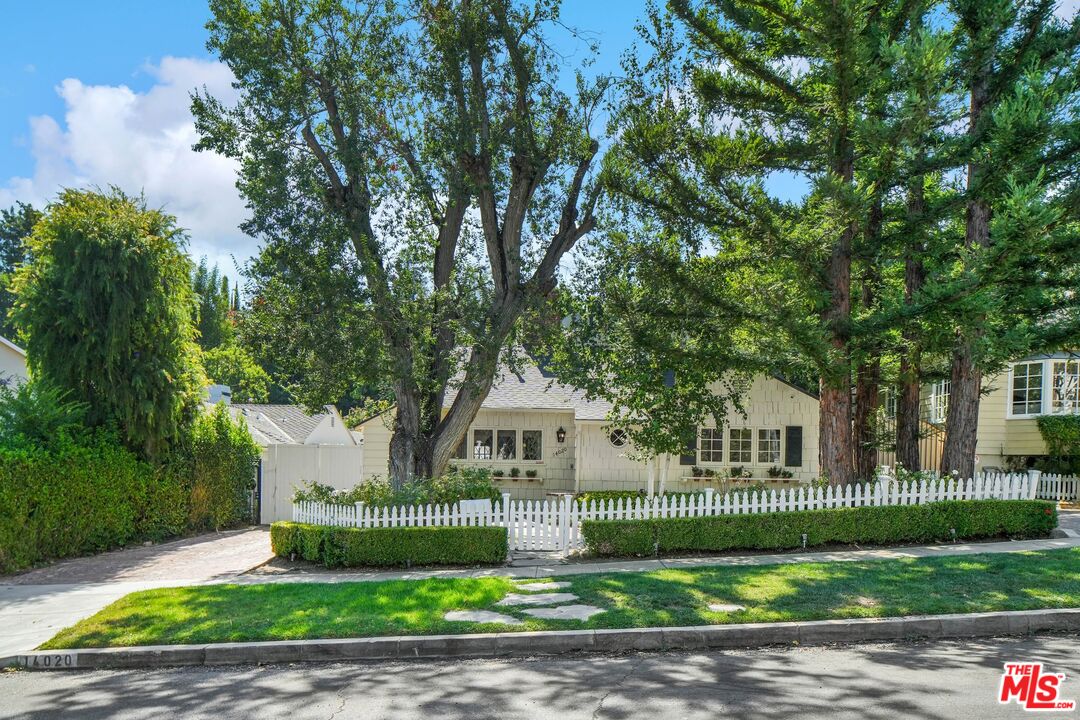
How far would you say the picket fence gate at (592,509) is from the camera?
13359 mm

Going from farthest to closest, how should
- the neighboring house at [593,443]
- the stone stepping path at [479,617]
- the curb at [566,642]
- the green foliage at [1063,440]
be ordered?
the neighboring house at [593,443] → the green foliage at [1063,440] → the stone stepping path at [479,617] → the curb at [566,642]

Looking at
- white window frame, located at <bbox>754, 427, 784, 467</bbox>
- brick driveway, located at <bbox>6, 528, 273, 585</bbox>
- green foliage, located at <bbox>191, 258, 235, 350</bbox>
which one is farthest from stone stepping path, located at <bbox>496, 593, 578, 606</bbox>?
green foliage, located at <bbox>191, 258, 235, 350</bbox>

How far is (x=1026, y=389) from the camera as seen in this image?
2295 centimetres

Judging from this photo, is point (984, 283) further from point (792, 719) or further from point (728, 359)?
point (792, 719)

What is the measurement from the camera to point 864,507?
1318cm

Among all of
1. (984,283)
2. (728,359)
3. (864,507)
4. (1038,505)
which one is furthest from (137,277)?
(1038,505)

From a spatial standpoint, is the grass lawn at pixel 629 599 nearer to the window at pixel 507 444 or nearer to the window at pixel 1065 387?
the window at pixel 507 444

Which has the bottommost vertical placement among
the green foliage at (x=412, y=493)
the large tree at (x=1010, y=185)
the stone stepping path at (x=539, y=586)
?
the stone stepping path at (x=539, y=586)

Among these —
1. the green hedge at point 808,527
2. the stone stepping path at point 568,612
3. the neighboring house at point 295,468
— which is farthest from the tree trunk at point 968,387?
the neighboring house at point 295,468

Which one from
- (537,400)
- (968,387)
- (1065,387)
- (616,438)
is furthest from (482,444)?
(1065,387)

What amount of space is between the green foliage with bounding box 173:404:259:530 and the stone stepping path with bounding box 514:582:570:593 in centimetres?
1038

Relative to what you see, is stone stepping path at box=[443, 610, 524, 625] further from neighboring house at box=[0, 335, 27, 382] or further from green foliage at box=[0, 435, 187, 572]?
neighboring house at box=[0, 335, 27, 382]

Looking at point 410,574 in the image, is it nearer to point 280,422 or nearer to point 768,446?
point 768,446

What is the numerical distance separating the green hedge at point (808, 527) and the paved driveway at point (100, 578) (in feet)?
19.8
